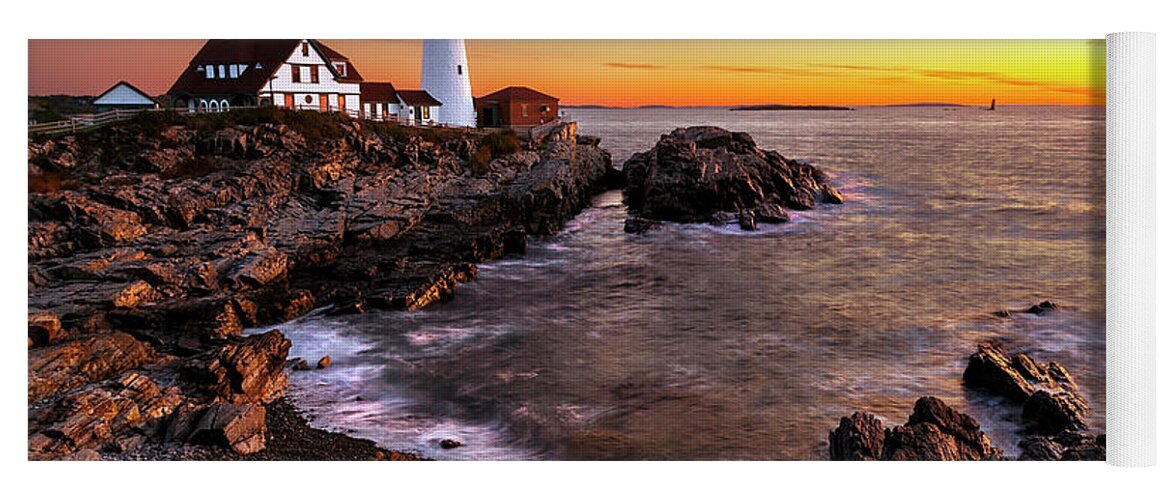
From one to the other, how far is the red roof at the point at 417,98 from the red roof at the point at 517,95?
805 mm

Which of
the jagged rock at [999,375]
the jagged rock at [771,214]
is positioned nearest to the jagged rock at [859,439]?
the jagged rock at [999,375]

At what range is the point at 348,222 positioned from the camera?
11422 mm

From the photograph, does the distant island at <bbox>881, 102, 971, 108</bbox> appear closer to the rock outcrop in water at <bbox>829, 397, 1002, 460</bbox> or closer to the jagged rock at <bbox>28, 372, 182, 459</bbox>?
the rock outcrop in water at <bbox>829, 397, 1002, 460</bbox>

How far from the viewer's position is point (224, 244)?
962cm

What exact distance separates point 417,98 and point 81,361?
605cm

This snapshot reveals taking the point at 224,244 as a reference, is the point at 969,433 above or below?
below

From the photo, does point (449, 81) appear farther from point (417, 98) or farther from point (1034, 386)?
point (1034, 386)

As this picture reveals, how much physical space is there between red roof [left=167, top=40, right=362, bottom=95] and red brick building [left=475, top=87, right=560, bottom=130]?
1722 mm

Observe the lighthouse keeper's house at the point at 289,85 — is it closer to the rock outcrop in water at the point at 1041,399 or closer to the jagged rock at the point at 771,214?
the jagged rock at the point at 771,214

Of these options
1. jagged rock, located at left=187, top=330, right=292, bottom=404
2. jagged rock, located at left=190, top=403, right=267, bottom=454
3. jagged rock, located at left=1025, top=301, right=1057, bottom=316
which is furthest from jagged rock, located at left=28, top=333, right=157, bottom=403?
jagged rock, located at left=1025, top=301, right=1057, bottom=316

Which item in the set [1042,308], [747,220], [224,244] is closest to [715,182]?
[747,220]

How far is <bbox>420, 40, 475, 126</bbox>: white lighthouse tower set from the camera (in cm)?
800
